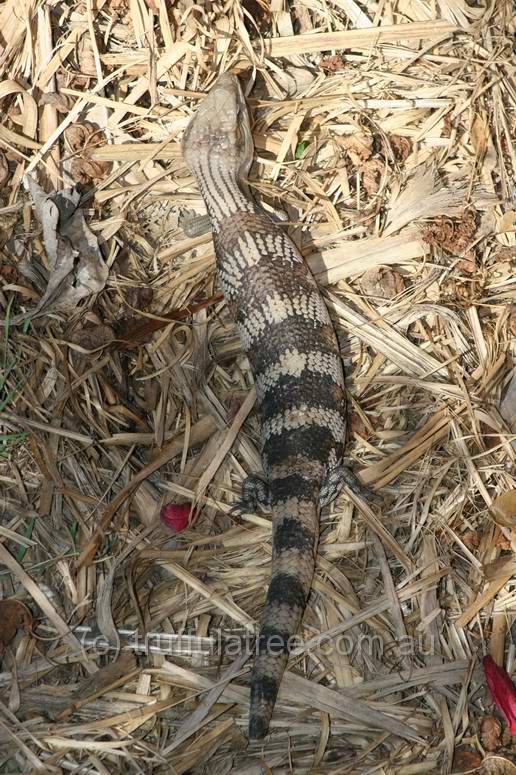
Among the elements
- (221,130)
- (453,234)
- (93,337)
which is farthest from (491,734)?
(221,130)

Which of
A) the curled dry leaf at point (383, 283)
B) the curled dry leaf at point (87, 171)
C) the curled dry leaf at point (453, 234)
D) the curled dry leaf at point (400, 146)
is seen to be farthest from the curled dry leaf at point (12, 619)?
the curled dry leaf at point (400, 146)

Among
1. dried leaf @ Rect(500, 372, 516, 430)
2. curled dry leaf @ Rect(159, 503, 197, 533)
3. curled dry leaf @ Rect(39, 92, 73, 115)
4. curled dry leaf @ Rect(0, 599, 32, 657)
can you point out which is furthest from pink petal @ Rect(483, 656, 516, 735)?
curled dry leaf @ Rect(39, 92, 73, 115)

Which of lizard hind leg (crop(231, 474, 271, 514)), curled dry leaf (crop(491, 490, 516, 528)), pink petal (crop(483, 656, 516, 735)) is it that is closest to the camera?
pink petal (crop(483, 656, 516, 735))

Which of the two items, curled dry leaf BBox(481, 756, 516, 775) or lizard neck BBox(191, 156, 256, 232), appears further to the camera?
lizard neck BBox(191, 156, 256, 232)

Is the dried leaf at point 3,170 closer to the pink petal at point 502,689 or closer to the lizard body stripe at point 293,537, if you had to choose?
the lizard body stripe at point 293,537

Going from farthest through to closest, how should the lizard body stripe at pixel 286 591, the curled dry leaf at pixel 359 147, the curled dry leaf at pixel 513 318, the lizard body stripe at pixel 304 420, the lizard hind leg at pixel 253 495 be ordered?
the curled dry leaf at pixel 359 147, the curled dry leaf at pixel 513 318, the lizard hind leg at pixel 253 495, the lizard body stripe at pixel 304 420, the lizard body stripe at pixel 286 591

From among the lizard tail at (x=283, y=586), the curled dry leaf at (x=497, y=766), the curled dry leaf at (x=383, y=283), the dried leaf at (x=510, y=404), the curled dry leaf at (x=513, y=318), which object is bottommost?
the curled dry leaf at (x=497, y=766)

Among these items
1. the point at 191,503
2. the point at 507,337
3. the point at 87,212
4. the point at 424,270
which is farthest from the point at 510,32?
the point at 191,503

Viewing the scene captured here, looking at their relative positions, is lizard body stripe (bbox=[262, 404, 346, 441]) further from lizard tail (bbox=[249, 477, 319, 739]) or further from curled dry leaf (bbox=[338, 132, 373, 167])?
curled dry leaf (bbox=[338, 132, 373, 167])
